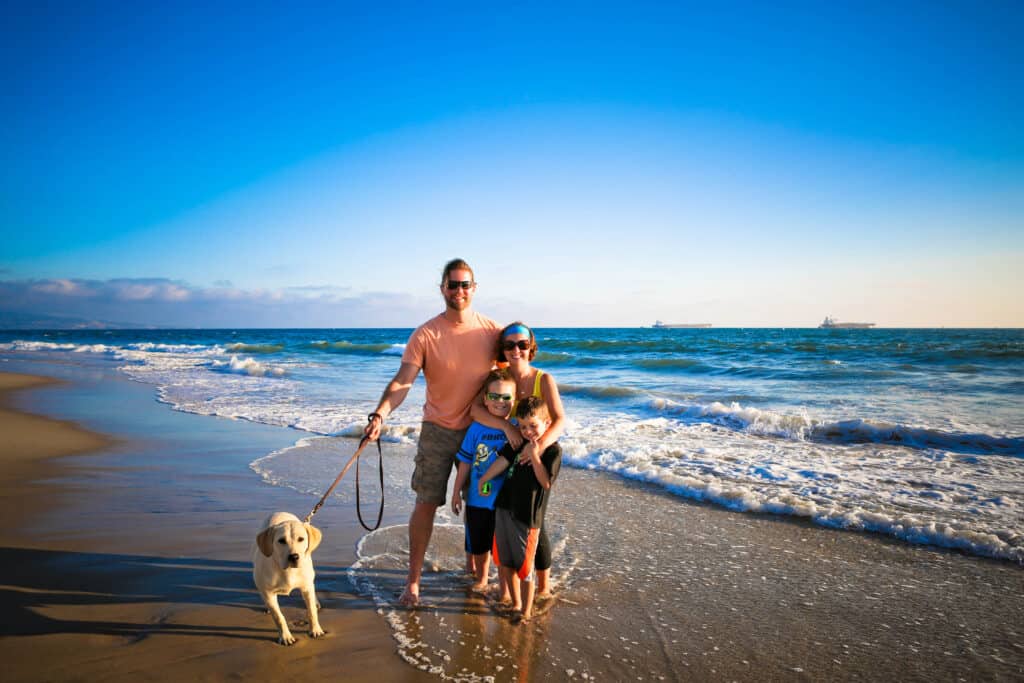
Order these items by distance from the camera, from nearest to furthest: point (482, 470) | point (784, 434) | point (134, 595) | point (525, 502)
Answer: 1. point (525, 502)
2. point (134, 595)
3. point (482, 470)
4. point (784, 434)

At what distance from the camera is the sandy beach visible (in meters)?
2.88

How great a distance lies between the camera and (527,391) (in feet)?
11.8

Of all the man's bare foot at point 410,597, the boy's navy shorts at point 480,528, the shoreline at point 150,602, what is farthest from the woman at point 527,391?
the shoreline at point 150,602

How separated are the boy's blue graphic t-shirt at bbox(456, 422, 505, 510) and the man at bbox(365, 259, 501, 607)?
127 millimetres

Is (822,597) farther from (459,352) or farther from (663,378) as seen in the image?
(663,378)

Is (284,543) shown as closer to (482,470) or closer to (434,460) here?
(434,460)

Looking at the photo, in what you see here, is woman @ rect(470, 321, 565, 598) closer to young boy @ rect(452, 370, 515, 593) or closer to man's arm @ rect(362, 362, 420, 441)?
young boy @ rect(452, 370, 515, 593)

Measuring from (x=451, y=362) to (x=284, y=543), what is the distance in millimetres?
1460

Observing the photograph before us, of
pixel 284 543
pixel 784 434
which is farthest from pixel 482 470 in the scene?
pixel 784 434

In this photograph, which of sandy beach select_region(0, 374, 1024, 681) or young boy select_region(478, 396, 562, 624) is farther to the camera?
young boy select_region(478, 396, 562, 624)

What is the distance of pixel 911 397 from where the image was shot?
13.7 meters

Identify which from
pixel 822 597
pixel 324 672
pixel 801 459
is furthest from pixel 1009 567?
pixel 324 672

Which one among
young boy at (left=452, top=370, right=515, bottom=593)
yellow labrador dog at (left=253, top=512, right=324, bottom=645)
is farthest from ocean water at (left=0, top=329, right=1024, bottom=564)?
yellow labrador dog at (left=253, top=512, right=324, bottom=645)

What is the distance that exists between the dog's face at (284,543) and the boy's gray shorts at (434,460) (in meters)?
0.91
